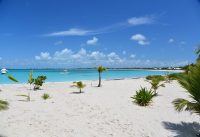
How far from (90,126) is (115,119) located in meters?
1.21

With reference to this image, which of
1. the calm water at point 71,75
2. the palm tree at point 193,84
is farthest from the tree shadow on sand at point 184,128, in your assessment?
the calm water at point 71,75

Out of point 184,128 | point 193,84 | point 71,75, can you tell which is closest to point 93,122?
point 184,128

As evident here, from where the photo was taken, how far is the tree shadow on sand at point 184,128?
779 centimetres

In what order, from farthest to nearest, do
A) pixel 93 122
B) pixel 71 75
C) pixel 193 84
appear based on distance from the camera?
pixel 71 75 → pixel 93 122 → pixel 193 84

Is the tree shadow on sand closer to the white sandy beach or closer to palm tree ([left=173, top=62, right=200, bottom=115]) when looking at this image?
the white sandy beach

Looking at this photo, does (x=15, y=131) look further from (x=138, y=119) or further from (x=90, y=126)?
(x=138, y=119)

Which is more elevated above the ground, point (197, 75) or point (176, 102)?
point (197, 75)

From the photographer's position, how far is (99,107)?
11.0 metres

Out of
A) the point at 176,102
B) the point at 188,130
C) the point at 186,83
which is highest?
the point at 186,83

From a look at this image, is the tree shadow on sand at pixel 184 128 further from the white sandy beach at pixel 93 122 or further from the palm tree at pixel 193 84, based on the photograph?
the palm tree at pixel 193 84

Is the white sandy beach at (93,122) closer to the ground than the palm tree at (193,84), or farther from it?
closer to the ground

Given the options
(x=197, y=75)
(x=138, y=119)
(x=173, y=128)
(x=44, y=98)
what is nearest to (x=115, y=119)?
(x=138, y=119)

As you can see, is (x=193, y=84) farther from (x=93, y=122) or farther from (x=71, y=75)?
(x=71, y=75)

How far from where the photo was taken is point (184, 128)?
331 inches
